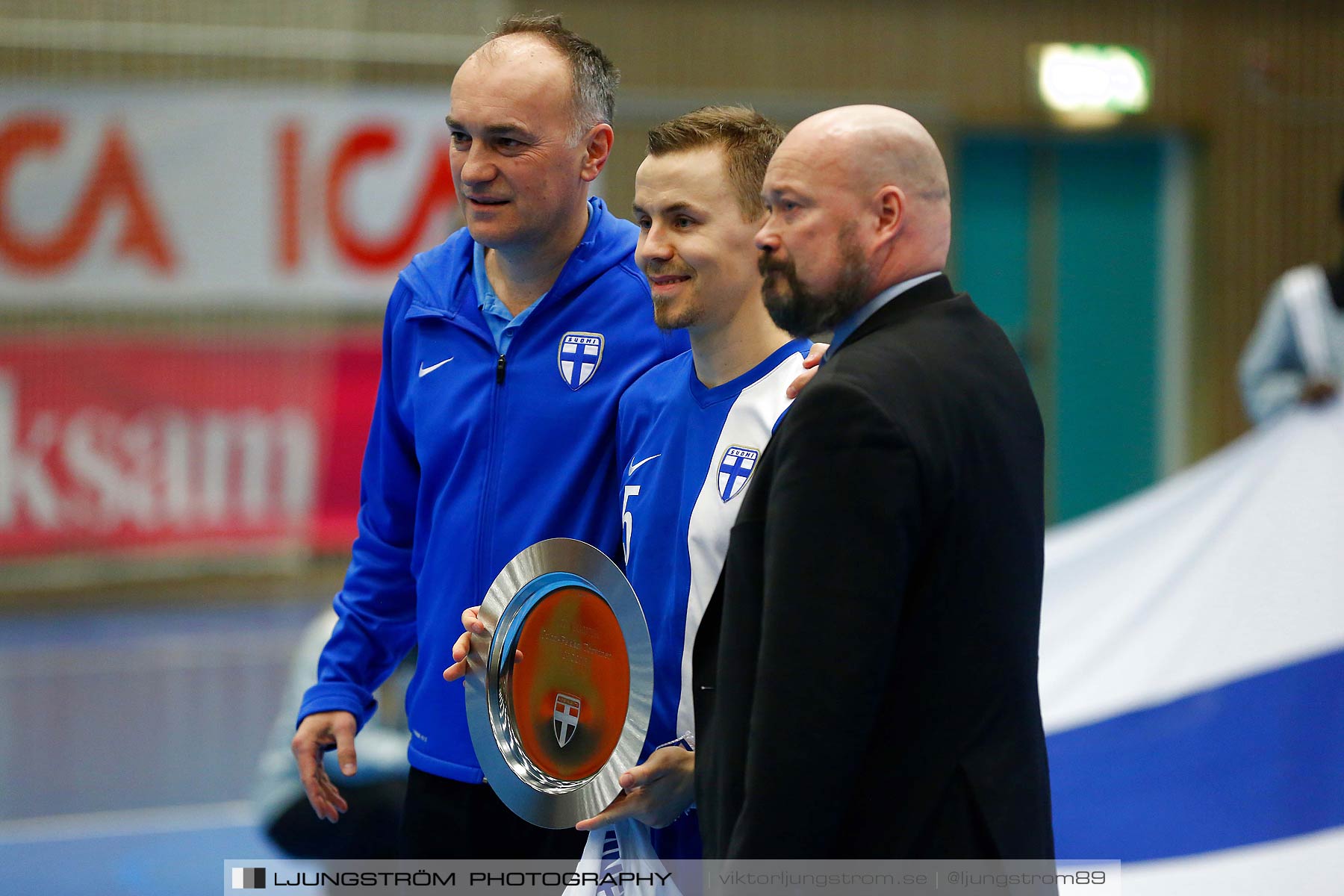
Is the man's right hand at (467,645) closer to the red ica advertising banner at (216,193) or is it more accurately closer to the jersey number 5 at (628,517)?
the jersey number 5 at (628,517)

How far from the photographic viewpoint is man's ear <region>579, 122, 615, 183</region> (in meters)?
2.58

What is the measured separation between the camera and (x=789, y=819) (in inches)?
65.3

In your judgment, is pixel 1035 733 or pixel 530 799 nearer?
pixel 1035 733

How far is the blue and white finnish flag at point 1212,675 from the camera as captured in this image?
4000 millimetres

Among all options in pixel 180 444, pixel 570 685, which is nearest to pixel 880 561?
pixel 570 685

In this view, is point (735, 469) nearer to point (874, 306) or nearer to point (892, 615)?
point (874, 306)

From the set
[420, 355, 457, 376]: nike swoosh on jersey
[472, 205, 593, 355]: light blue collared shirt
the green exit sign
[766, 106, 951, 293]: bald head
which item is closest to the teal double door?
the green exit sign

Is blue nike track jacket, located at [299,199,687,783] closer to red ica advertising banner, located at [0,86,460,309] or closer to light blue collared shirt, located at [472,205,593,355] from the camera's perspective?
light blue collared shirt, located at [472,205,593,355]

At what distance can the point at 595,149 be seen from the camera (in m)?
2.61

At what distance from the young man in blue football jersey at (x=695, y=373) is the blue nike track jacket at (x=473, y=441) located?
0.24 metres

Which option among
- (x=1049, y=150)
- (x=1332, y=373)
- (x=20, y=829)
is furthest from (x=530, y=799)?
(x=1049, y=150)

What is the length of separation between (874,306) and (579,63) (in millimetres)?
964

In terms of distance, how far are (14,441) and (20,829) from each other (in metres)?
4.12

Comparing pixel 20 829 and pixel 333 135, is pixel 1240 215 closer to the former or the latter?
pixel 333 135
